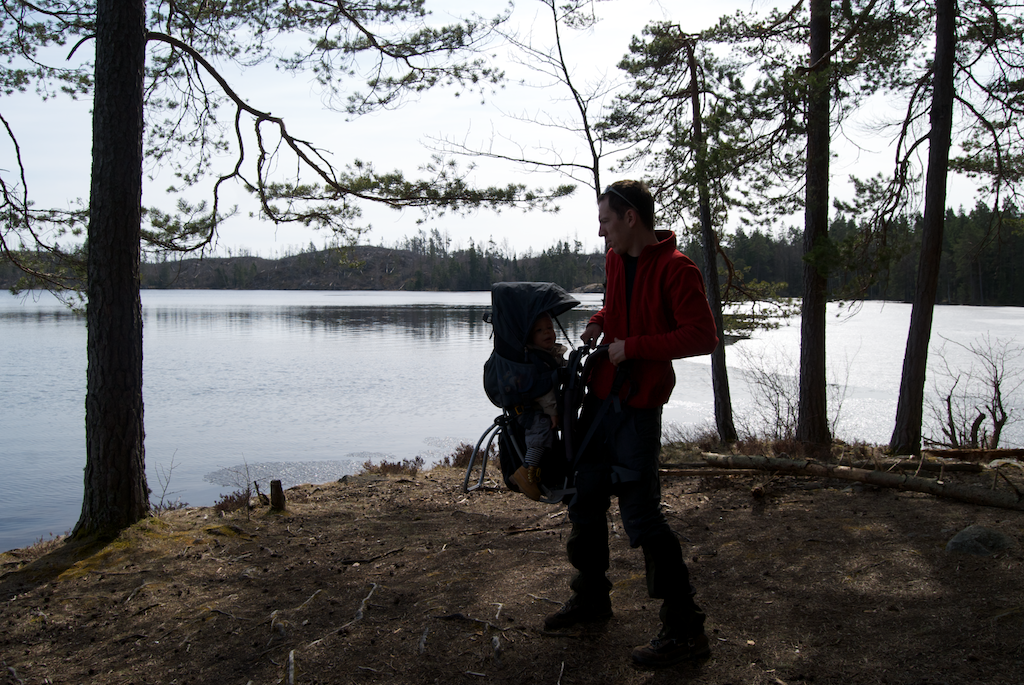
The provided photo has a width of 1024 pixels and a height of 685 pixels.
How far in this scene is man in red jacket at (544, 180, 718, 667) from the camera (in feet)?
8.79

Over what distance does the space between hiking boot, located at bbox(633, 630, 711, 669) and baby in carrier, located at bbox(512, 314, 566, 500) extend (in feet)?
2.46

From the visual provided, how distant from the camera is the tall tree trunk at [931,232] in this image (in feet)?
27.2

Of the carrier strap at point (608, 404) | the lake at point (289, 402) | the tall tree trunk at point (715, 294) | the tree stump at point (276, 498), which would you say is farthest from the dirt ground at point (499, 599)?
the tall tree trunk at point (715, 294)

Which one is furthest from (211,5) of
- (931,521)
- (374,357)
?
(374,357)

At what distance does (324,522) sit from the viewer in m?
5.77

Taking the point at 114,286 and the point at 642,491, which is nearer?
the point at 642,491

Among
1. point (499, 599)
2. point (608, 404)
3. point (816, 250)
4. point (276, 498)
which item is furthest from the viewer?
point (816, 250)

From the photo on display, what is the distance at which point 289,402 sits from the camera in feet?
60.8

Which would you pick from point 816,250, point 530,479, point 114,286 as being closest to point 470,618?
point 530,479

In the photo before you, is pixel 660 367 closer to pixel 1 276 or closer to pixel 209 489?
pixel 209 489

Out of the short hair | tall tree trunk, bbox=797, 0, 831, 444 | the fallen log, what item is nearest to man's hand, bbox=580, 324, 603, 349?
the short hair

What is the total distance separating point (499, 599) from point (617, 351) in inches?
67.3

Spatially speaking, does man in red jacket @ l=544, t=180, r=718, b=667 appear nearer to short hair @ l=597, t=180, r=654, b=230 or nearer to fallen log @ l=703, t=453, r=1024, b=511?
short hair @ l=597, t=180, r=654, b=230

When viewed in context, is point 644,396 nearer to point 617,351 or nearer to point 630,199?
point 617,351
